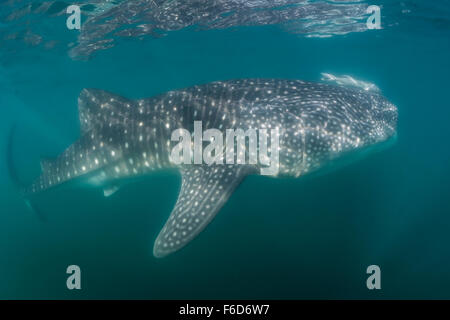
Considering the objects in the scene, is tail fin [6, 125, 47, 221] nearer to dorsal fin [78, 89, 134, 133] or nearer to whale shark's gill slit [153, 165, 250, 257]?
dorsal fin [78, 89, 134, 133]

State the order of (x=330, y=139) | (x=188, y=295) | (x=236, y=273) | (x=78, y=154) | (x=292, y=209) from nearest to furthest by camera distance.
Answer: (x=330, y=139) < (x=78, y=154) < (x=188, y=295) < (x=236, y=273) < (x=292, y=209)

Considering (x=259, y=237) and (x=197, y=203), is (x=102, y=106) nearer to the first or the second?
(x=197, y=203)

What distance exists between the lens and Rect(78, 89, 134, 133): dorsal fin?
640 centimetres

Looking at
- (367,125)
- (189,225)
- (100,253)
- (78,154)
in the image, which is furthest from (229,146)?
(100,253)

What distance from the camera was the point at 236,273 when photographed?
29.2 ft

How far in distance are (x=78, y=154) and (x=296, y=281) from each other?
21.7 feet

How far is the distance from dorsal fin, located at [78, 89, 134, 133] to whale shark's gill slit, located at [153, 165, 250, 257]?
86.8 inches

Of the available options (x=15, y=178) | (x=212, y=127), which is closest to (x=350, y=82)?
(x=212, y=127)

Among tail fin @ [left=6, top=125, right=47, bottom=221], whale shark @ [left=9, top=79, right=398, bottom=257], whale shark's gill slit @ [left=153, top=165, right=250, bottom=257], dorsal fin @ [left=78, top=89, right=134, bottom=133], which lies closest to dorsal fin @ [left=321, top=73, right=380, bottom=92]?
whale shark @ [left=9, top=79, right=398, bottom=257]

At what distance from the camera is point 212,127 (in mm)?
5680

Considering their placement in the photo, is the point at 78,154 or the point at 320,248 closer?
the point at 78,154

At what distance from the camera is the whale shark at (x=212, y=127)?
16.5ft

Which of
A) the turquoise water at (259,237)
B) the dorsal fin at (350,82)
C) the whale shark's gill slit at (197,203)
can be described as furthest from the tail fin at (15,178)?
the dorsal fin at (350,82)

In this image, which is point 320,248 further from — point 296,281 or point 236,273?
point 236,273
